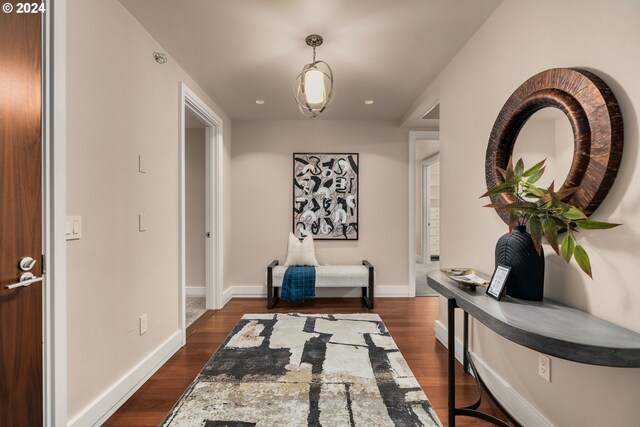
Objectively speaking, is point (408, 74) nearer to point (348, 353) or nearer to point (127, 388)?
point (348, 353)

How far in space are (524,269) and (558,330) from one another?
412 millimetres

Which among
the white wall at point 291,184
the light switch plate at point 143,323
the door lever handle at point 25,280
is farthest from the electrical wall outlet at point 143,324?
the white wall at point 291,184

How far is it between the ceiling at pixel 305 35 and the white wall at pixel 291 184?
99 centimetres

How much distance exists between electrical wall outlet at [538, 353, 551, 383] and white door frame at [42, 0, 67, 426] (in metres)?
2.32

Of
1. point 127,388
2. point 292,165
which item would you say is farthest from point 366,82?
point 127,388

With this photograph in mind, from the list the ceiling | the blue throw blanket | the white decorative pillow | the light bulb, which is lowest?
the blue throw blanket

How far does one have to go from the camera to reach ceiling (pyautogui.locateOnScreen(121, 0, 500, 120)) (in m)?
2.01

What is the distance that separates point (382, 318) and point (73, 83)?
128 inches

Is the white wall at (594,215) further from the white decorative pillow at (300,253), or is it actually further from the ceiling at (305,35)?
the white decorative pillow at (300,253)

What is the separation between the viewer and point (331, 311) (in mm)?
3760

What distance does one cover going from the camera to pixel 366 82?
3.14 meters

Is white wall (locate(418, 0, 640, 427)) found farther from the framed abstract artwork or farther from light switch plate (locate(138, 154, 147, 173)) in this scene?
light switch plate (locate(138, 154, 147, 173))

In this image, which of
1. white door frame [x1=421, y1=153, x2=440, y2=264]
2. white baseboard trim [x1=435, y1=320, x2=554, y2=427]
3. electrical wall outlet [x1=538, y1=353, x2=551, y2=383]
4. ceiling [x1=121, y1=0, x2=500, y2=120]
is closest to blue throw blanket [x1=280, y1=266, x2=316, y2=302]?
white baseboard trim [x1=435, y1=320, x2=554, y2=427]

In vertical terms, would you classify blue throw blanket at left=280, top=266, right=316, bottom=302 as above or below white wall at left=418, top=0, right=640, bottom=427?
below
